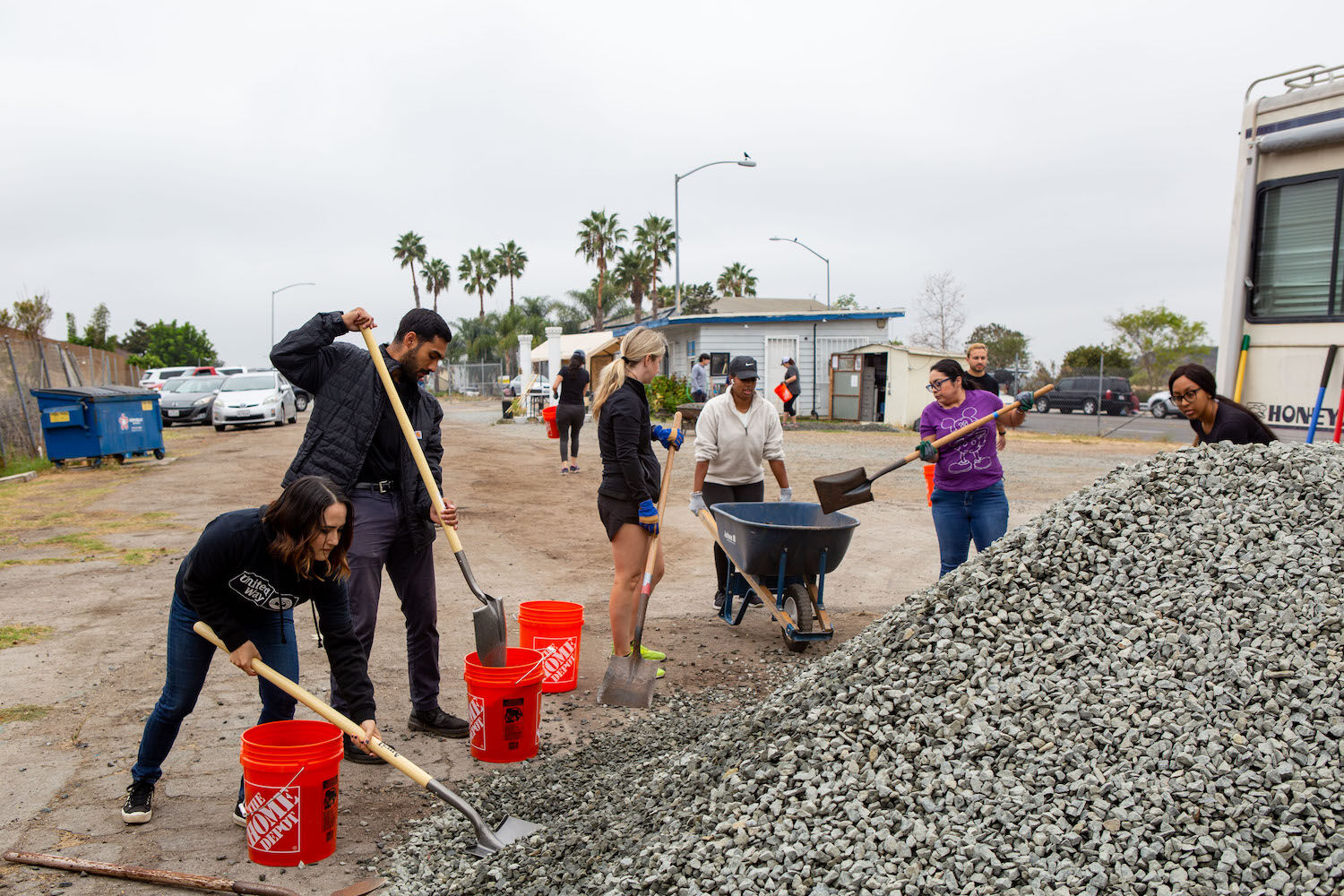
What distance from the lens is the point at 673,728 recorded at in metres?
4.33

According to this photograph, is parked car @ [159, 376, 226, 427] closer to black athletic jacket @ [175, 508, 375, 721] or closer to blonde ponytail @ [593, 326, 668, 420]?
blonde ponytail @ [593, 326, 668, 420]

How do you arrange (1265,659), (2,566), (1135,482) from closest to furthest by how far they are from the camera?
(1265,659)
(1135,482)
(2,566)

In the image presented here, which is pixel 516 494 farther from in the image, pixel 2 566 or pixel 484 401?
pixel 484 401

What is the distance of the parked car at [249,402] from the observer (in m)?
23.0

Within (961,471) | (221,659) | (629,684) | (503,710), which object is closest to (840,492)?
(961,471)

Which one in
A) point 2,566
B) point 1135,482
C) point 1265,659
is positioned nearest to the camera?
point 1265,659

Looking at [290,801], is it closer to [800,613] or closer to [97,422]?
[800,613]

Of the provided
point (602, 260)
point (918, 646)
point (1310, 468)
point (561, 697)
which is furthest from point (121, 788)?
point (602, 260)

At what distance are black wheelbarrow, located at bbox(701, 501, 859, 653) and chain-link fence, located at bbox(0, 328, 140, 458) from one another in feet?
44.3

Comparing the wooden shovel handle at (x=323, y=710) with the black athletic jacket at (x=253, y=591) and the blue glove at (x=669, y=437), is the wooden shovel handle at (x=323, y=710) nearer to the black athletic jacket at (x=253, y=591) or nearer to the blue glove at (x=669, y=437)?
the black athletic jacket at (x=253, y=591)

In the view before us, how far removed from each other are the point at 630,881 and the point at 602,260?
168 ft

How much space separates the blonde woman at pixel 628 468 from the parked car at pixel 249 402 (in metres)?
19.5

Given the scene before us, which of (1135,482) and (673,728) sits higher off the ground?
(1135,482)

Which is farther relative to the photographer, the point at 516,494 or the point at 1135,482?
the point at 516,494
